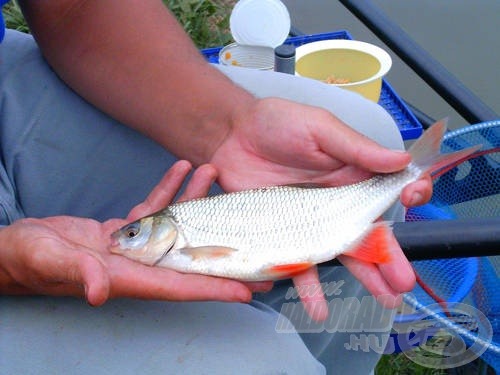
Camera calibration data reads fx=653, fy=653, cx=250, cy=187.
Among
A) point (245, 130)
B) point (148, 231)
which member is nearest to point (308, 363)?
point (148, 231)

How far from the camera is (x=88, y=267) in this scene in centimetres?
103

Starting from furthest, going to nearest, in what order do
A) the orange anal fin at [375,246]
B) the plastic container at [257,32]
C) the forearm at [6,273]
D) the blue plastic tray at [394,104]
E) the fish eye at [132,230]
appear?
the plastic container at [257,32] → the blue plastic tray at [394,104] → the fish eye at [132,230] → the orange anal fin at [375,246] → the forearm at [6,273]

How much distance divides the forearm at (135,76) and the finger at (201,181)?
73mm

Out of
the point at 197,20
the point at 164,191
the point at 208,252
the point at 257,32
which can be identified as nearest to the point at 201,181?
the point at 164,191

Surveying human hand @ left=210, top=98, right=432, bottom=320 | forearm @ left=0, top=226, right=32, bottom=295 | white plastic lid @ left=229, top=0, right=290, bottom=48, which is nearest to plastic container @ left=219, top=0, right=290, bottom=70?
white plastic lid @ left=229, top=0, right=290, bottom=48

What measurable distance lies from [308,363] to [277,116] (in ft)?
1.76

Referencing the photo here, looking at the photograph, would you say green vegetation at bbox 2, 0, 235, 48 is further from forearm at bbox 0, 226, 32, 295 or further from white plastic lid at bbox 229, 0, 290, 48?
forearm at bbox 0, 226, 32, 295

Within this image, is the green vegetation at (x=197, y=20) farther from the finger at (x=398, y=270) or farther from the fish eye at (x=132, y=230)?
the finger at (x=398, y=270)

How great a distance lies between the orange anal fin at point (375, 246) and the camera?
123cm

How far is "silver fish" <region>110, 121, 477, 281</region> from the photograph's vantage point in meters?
1.33

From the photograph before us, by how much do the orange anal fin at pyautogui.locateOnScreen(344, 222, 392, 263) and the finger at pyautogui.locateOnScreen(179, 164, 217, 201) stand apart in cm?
35

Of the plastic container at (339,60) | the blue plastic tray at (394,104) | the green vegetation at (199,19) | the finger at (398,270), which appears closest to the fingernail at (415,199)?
the finger at (398,270)

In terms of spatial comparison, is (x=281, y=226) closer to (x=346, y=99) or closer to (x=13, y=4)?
(x=346, y=99)

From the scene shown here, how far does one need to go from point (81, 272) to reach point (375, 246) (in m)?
0.56
